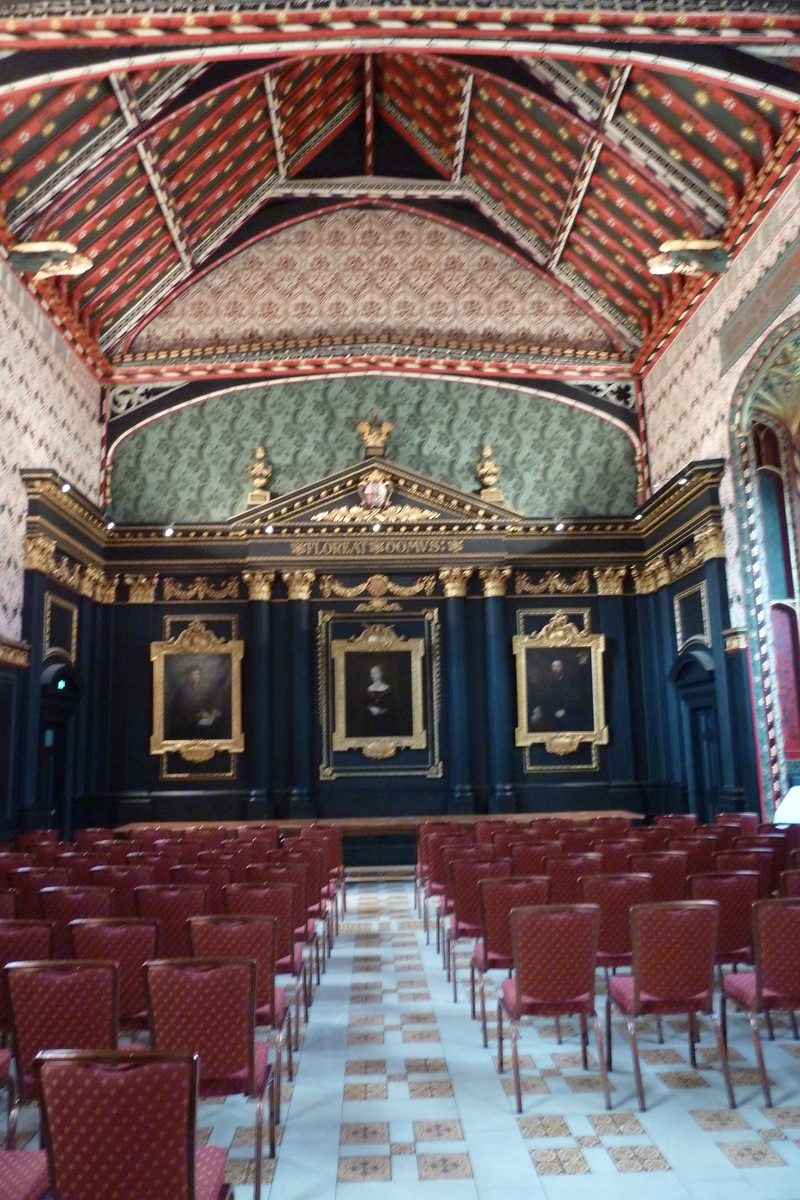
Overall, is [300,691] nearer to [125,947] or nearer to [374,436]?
[374,436]

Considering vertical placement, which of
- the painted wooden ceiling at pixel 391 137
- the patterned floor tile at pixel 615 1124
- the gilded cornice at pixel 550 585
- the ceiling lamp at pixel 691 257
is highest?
the painted wooden ceiling at pixel 391 137

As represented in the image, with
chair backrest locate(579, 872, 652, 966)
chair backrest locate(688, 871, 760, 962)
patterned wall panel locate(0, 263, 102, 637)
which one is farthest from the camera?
patterned wall panel locate(0, 263, 102, 637)

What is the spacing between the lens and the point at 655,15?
8.80 m

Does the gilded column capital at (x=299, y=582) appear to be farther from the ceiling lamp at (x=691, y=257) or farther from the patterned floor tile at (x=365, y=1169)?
the patterned floor tile at (x=365, y=1169)

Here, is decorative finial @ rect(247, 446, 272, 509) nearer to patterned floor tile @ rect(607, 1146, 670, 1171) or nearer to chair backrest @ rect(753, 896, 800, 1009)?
chair backrest @ rect(753, 896, 800, 1009)

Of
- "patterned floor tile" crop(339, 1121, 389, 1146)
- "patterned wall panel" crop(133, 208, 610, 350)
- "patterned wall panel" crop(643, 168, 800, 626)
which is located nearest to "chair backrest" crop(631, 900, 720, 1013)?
"patterned floor tile" crop(339, 1121, 389, 1146)

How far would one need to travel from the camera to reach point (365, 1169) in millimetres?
4246

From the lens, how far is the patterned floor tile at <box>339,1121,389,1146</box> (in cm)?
456

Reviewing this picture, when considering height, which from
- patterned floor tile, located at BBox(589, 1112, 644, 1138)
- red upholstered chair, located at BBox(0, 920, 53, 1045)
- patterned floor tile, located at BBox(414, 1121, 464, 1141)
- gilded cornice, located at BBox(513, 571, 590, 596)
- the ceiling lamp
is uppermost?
the ceiling lamp

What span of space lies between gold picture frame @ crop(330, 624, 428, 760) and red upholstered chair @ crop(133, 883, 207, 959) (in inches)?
397

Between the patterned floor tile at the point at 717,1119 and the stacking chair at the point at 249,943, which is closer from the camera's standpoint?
the patterned floor tile at the point at 717,1119

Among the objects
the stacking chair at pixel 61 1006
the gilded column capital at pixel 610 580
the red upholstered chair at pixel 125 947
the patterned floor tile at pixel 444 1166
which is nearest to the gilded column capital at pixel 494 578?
the gilded column capital at pixel 610 580

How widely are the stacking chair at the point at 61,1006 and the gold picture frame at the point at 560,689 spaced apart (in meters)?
12.7

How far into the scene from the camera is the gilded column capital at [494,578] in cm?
1655
